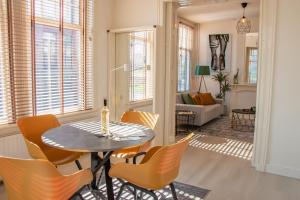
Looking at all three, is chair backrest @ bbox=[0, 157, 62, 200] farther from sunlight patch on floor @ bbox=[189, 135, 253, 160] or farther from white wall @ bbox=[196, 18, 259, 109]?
white wall @ bbox=[196, 18, 259, 109]

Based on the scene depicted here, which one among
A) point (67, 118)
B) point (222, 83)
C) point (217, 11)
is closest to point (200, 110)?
point (222, 83)

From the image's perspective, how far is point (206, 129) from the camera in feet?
20.4

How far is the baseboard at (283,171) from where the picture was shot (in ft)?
11.3

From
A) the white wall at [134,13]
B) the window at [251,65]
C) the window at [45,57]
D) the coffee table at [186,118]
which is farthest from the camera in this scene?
the window at [251,65]

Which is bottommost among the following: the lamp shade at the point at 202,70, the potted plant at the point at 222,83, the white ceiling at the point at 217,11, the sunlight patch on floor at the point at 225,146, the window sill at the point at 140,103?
the sunlight patch on floor at the point at 225,146

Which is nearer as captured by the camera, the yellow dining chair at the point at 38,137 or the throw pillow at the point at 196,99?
the yellow dining chair at the point at 38,137

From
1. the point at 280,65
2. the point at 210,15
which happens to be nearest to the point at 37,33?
the point at 280,65

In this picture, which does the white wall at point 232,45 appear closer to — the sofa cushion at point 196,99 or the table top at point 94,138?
the sofa cushion at point 196,99

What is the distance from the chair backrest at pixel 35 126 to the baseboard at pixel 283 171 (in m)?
2.79

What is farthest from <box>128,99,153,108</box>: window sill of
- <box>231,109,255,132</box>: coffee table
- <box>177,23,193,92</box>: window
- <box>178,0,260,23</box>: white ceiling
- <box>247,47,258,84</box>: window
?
<box>247,47,258,84</box>: window

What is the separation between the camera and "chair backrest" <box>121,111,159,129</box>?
3192 millimetres

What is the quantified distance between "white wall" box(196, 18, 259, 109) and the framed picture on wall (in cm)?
9

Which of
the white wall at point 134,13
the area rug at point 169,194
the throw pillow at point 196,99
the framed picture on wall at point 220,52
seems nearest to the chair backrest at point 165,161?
the area rug at point 169,194

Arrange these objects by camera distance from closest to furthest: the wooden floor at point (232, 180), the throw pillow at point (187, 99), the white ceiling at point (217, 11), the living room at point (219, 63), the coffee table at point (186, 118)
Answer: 1. the wooden floor at point (232, 180)
2. the coffee table at point (186, 118)
3. the white ceiling at point (217, 11)
4. the throw pillow at point (187, 99)
5. the living room at point (219, 63)
